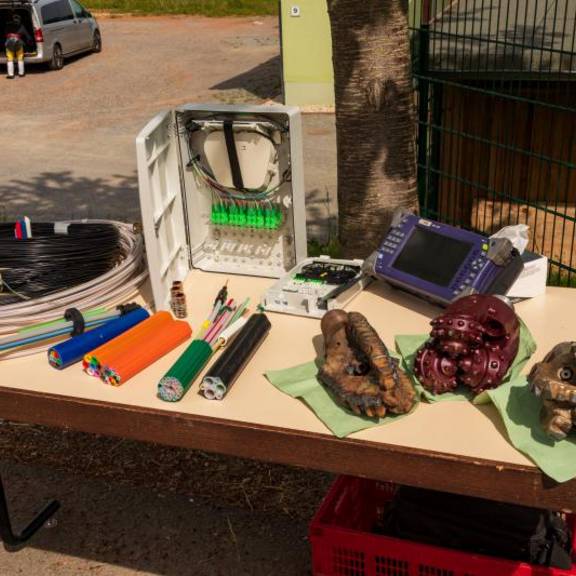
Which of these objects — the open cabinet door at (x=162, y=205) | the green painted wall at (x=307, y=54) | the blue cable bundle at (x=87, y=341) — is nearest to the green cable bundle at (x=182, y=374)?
the blue cable bundle at (x=87, y=341)

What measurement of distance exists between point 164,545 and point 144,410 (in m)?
1.21

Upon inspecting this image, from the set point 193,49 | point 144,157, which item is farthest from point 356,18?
point 193,49

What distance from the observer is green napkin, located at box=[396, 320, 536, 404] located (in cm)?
218

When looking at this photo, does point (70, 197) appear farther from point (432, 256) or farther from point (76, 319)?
point (432, 256)

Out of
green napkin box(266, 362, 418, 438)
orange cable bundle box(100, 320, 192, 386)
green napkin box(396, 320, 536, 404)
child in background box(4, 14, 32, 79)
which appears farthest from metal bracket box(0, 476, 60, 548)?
child in background box(4, 14, 32, 79)

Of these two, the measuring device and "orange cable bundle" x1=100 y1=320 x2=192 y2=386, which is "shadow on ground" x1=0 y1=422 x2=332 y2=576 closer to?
"orange cable bundle" x1=100 y1=320 x2=192 y2=386

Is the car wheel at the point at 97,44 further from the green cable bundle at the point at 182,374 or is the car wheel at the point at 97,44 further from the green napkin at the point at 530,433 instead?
the green napkin at the point at 530,433

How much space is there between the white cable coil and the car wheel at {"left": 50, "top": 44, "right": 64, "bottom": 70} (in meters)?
13.4

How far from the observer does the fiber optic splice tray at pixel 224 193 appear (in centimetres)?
275

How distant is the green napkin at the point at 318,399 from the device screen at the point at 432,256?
487 mm

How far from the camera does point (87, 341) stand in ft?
8.12

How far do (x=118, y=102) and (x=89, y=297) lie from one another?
10613mm

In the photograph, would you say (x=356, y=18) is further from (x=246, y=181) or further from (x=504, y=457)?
(x=504, y=457)

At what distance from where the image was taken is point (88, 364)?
2.38 meters
